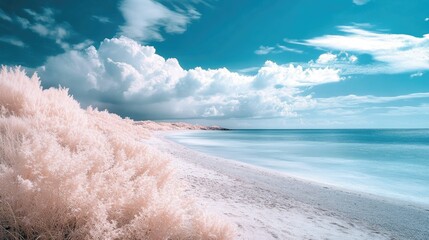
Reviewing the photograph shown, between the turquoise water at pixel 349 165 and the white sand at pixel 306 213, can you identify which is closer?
the white sand at pixel 306 213

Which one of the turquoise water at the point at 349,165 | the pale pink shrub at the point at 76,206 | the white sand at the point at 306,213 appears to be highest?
the pale pink shrub at the point at 76,206

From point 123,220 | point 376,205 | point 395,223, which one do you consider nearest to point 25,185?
point 123,220

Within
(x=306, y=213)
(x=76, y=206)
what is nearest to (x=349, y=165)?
(x=306, y=213)

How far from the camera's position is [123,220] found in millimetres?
3363

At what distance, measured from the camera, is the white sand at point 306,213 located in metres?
4.82

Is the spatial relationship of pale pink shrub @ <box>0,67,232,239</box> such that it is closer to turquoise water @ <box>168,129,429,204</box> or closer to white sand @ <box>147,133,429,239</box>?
white sand @ <box>147,133,429,239</box>

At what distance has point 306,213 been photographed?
6.28 m

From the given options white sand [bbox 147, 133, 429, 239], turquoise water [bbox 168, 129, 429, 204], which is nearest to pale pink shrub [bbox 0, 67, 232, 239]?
white sand [bbox 147, 133, 429, 239]

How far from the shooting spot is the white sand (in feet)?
15.8

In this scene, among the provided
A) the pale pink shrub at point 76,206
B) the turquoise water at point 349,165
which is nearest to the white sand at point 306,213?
the pale pink shrub at point 76,206

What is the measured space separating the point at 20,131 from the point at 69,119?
207 centimetres

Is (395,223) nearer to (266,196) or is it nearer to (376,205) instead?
(376,205)

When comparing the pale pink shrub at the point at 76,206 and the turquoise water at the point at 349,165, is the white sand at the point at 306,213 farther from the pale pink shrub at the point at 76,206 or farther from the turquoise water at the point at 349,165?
the turquoise water at the point at 349,165

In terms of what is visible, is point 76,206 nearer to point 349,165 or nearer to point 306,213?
point 306,213
